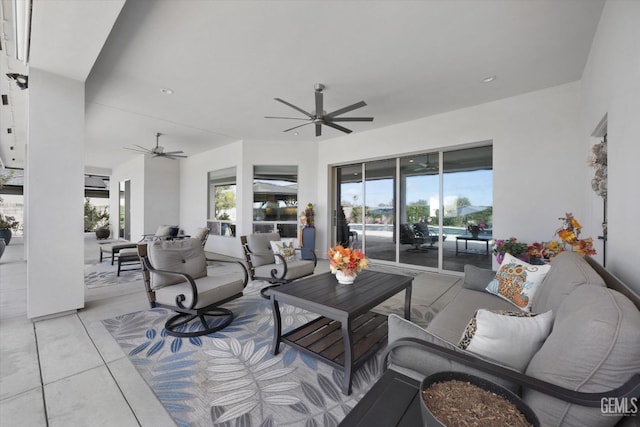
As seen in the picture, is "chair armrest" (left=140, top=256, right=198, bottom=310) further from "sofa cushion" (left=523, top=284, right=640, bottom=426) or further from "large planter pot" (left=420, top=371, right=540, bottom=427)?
"sofa cushion" (left=523, top=284, right=640, bottom=426)

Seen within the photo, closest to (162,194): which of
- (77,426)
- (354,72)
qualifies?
(354,72)

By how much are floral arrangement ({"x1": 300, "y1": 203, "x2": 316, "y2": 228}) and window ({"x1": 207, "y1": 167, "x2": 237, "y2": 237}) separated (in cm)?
197

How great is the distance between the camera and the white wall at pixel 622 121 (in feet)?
Result: 5.07

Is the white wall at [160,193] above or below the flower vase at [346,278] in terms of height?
above

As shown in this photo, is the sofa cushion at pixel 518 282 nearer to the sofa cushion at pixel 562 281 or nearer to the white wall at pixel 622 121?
the sofa cushion at pixel 562 281

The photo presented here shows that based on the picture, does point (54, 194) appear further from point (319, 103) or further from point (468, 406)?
point (468, 406)

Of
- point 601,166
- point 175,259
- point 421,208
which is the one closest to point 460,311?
point 601,166

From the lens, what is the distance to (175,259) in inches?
113

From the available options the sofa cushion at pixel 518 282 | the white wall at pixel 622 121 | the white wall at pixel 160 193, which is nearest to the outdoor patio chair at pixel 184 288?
the sofa cushion at pixel 518 282

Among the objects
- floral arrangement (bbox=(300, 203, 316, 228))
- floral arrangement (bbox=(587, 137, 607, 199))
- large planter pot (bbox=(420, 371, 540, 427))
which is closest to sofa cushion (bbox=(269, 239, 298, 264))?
floral arrangement (bbox=(300, 203, 316, 228))

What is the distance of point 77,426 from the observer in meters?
1.49

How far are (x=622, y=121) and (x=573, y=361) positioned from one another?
1.87m

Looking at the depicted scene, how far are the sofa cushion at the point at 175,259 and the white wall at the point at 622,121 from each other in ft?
11.8

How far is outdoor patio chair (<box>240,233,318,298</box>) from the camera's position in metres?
3.50
